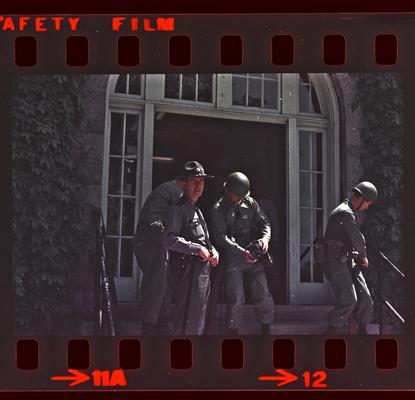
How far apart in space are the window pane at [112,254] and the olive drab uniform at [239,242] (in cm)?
65

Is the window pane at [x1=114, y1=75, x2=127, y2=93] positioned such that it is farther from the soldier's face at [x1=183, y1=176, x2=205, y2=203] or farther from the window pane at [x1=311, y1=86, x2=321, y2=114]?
the window pane at [x1=311, y1=86, x2=321, y2=114]

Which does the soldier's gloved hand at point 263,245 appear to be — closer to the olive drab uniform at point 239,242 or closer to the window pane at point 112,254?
the olive drab uniform at point 239,242

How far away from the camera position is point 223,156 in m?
4.50

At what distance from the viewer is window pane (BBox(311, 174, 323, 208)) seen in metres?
4.61

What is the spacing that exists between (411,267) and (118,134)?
7.09ft

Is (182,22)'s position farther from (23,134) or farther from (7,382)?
(7,382)

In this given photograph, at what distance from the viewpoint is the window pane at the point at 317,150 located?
469 cm

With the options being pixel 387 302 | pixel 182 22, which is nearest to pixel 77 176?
pixel 182 22

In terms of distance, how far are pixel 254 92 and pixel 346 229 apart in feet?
3.67

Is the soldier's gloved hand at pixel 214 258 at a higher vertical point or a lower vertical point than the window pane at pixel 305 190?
lower

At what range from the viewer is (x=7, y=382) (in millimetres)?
4320

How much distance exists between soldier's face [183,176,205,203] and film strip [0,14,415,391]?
74 millimetres

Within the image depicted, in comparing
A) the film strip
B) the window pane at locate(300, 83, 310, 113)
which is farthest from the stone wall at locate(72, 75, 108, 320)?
the window pane at locate(300, 83, 310, 113)

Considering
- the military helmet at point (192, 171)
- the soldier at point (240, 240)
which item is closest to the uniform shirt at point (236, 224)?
the soldier at point (240, 240)
